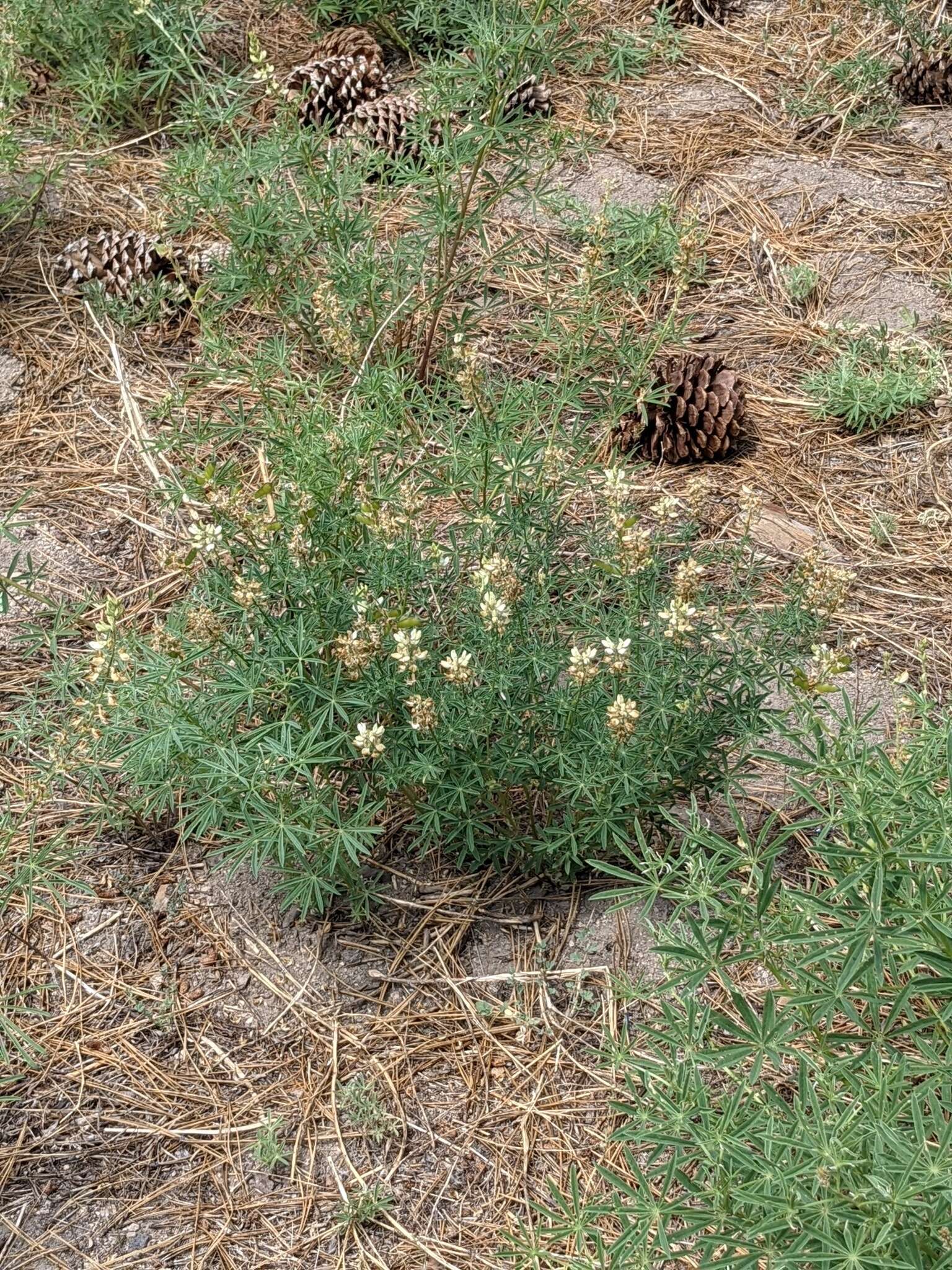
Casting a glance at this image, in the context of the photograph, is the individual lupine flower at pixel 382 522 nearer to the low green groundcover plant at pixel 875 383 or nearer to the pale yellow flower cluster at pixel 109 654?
the pale yellow flower cluster at pixel 109 654

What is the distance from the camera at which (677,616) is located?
6.79 ft

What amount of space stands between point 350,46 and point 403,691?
118 inches

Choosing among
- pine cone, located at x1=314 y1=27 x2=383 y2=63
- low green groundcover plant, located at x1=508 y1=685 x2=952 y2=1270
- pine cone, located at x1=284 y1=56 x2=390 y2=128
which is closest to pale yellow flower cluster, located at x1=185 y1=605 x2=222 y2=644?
low green groundcover plant, located at x1=508 y1=685 x2=952 y2=1270

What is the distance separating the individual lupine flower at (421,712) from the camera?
2.06 m

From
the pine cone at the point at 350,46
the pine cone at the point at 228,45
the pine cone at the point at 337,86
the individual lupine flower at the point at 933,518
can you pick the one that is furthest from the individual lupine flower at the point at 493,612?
the pine cone at the point at 228,45

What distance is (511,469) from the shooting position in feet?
8.32

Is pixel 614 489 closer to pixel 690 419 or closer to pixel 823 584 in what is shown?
pixel 823 584

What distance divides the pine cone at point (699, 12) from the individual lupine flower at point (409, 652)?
3.63 m

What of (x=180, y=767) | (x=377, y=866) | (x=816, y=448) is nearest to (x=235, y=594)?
(x=180, y=767)

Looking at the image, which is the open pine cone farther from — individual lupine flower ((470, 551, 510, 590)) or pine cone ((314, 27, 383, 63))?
individual lupine flower ((470, 551, 510, 590))

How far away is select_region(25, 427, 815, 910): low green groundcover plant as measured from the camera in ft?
7.07

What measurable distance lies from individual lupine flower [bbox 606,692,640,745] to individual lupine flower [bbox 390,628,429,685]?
32cm

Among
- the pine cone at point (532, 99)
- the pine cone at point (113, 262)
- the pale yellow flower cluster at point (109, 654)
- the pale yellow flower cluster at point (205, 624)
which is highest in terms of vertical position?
the pine cone at point (532, 99)

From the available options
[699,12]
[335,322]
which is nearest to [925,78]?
[699,12]
